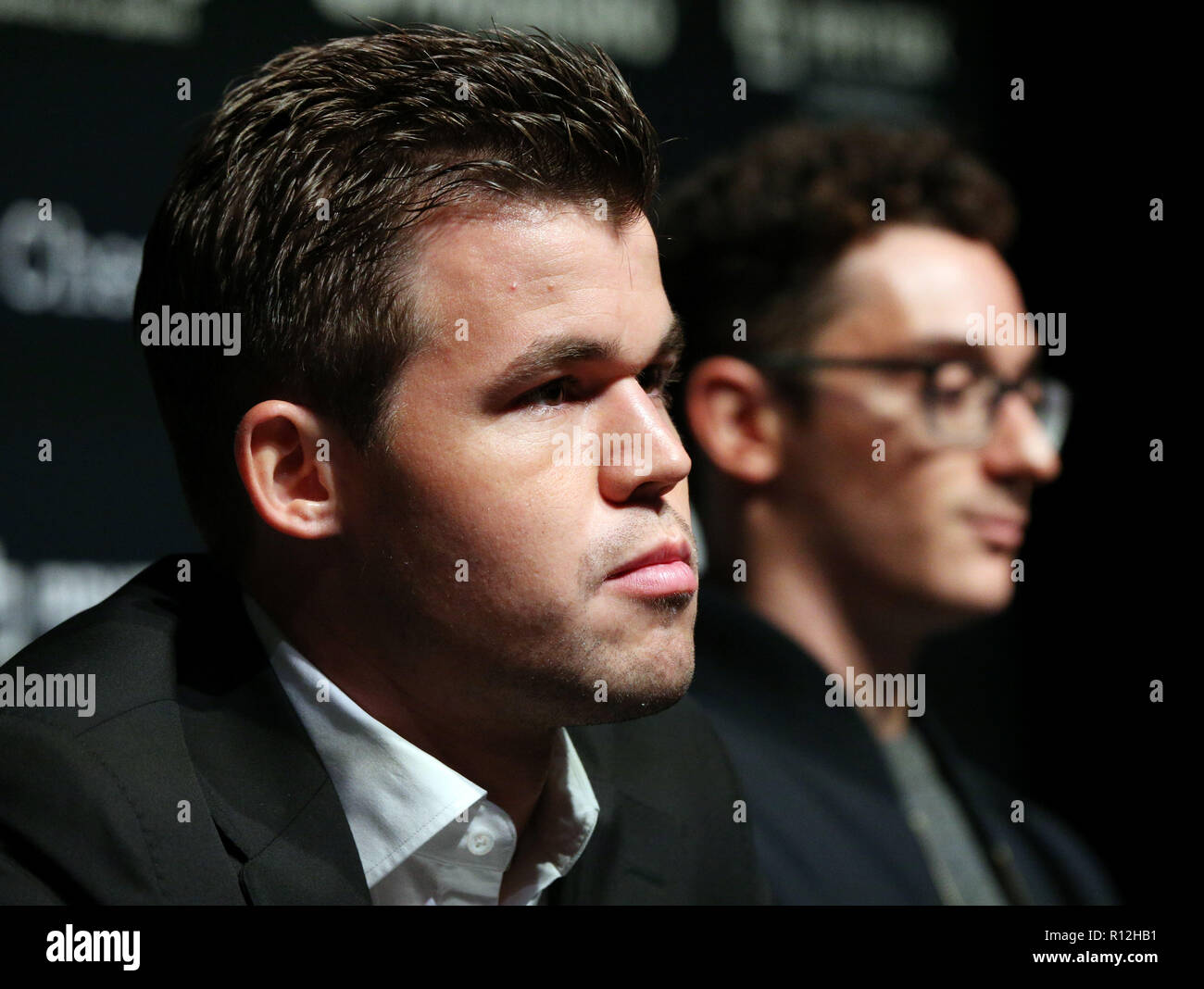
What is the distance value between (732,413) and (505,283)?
27.1 inches

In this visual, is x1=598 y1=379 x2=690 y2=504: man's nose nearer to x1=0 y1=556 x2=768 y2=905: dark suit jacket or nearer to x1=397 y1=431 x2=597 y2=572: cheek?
x1=397 y1=431 x2=597 y2=572: cheek

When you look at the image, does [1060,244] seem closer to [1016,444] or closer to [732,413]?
[1016,444]

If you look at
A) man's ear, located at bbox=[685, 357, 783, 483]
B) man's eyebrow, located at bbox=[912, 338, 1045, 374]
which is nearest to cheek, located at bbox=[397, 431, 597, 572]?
man's ear, located at bbox=[685, 357, 783, 483]

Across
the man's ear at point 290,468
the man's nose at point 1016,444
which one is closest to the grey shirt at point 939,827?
the man's nose at point 1016,444

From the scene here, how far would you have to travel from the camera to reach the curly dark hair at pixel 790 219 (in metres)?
1.74

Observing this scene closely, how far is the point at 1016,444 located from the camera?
1.72 m

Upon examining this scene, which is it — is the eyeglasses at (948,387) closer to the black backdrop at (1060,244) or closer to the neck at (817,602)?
the neck at (817,602)

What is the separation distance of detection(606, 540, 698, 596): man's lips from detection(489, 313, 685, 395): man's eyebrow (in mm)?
176

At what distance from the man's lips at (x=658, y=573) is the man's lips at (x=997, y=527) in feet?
2.23
